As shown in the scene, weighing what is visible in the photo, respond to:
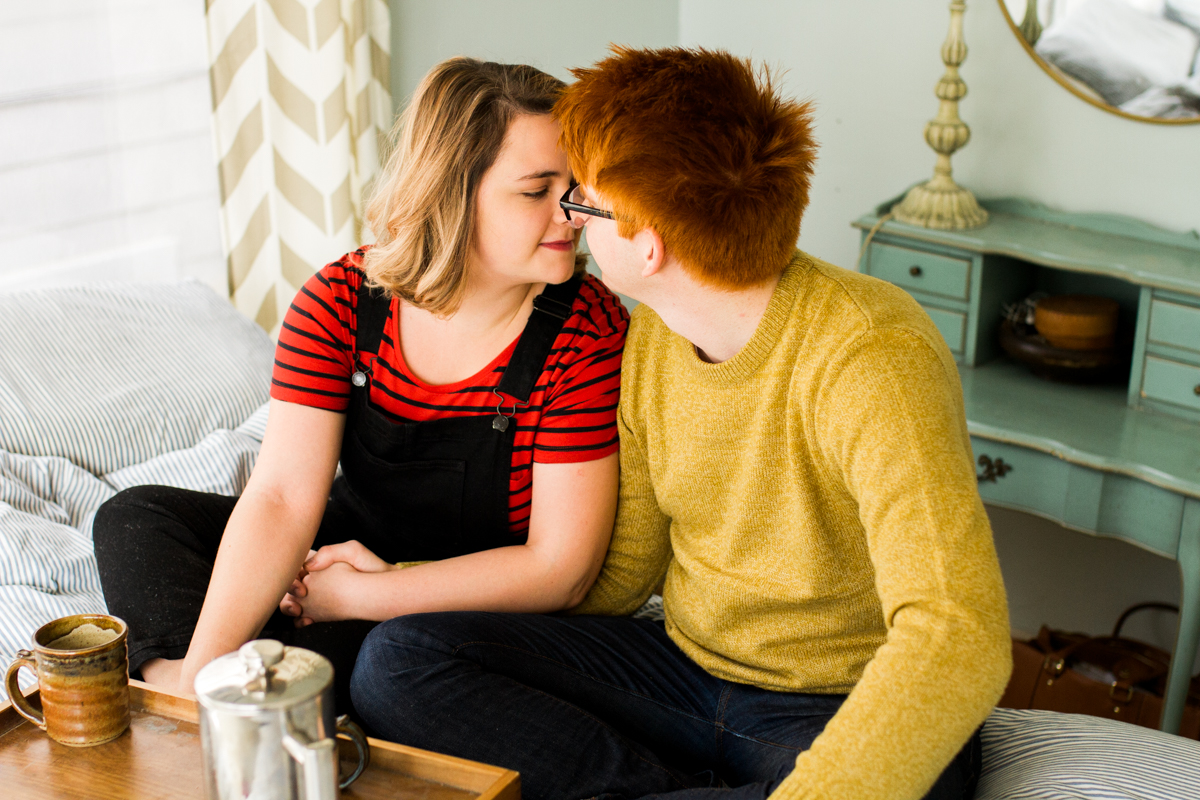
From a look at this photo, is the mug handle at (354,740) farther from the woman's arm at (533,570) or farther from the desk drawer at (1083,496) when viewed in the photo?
the desk drawer at (1083,496)

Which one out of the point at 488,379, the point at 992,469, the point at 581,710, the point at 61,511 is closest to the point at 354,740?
the point at 581,710

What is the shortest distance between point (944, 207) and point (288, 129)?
1.32 metres

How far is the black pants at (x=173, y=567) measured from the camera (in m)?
1.26

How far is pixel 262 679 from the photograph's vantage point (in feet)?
2.39

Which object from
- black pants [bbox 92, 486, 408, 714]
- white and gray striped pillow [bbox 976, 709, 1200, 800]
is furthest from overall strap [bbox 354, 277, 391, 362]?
white and gray striped pillow [bbox 976, 709, 1200, 800]

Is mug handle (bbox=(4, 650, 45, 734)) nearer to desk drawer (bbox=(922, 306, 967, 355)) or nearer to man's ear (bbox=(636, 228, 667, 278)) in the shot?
man's ear (bbox=(636, 228, 667, 278))

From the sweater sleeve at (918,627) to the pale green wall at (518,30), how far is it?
1.53m

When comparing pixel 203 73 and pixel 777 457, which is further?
pixel 203 73

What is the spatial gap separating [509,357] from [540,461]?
0.45 feet

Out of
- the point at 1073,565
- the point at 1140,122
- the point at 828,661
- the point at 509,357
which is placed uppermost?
the point at 1140,122

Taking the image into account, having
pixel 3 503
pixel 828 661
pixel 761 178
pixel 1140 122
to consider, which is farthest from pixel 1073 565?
pixel 3 503

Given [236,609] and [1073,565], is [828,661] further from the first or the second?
[1073,565]

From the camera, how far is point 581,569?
130cm

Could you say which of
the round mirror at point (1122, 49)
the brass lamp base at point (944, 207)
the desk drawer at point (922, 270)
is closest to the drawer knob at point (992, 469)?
the desk drawer at point (922, 270)
